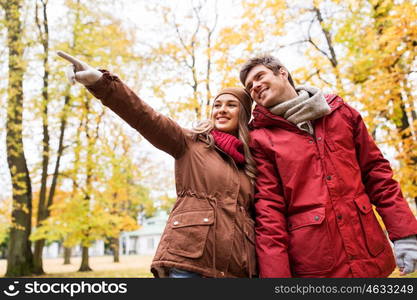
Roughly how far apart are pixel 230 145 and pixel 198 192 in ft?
1.30

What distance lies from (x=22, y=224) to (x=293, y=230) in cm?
1394

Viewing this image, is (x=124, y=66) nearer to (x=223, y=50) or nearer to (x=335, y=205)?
(x=223, y=50)

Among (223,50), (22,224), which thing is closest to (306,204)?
(223,50)

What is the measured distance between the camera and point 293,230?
7.55 ft

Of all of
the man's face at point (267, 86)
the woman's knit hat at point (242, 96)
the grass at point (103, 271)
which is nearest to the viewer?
the man's face at point (267, 86)

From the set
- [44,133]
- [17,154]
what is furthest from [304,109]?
[44,133]

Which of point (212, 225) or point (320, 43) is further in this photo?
point (320, 43)

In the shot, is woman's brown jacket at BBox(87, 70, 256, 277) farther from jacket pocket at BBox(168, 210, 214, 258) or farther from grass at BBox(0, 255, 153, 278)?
grass at BBox(0, 255, 153, 278)

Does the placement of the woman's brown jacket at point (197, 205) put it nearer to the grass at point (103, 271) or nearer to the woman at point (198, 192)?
the woman at point (198, 192)

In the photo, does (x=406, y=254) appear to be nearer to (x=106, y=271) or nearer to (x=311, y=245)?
(x=311, y=245)

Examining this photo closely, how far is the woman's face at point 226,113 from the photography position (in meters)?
2.69

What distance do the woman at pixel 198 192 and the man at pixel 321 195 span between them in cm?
13

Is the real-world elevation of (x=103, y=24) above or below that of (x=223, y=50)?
above

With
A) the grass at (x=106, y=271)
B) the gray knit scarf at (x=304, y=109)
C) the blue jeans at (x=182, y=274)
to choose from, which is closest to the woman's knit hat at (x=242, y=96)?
the gray knit scarf at (x=304, y=109)
